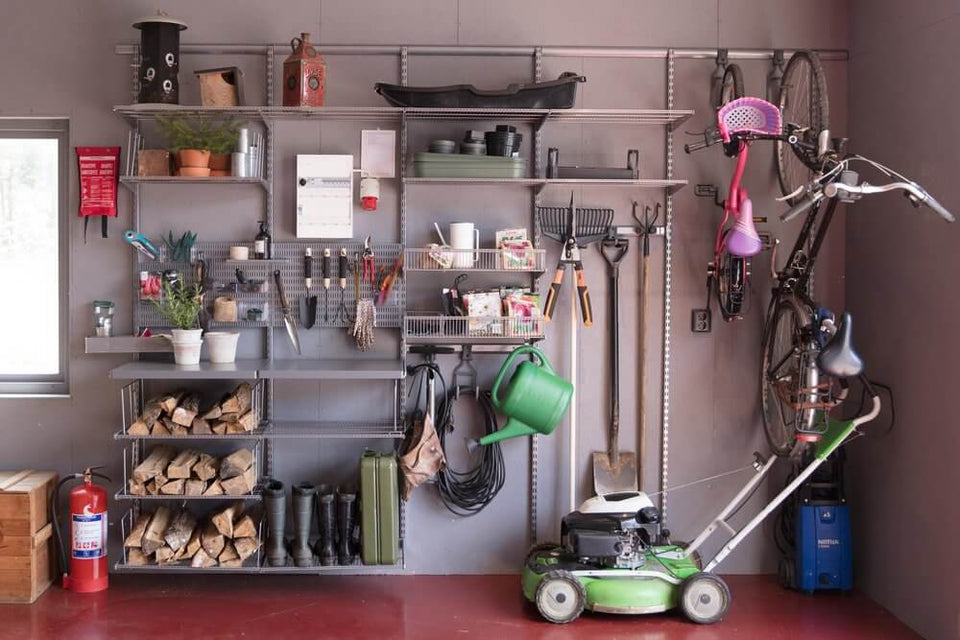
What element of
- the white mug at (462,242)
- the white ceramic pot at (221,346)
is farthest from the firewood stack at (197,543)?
the white mug at (462,242)

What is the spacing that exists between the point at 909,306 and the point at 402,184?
2268 mm

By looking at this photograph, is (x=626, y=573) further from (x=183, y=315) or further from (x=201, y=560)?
(x=183, y=315)

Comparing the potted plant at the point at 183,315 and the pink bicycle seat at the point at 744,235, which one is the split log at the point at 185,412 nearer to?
the potted plant at the point at 183,315

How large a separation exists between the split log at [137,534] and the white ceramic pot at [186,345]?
75 cm

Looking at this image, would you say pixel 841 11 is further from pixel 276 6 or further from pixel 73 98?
pixel 73 98

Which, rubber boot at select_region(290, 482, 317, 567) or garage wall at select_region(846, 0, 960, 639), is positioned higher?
garage wall at select_region(846, 0, 960, 639)

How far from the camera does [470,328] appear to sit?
4020 mm

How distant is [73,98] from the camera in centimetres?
423

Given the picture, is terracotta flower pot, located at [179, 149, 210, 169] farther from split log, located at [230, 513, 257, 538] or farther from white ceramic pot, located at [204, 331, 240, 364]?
split log, located at [230, 513, 257, 538]

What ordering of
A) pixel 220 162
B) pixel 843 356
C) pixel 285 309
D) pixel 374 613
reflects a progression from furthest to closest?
pixel 285 309 → pixel 220 162 → pixel 374 613 → pixel 843 356

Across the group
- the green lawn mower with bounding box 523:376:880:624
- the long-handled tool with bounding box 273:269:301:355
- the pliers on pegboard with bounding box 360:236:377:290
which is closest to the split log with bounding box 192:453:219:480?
the long-handled tool with bounding box 273:269:301:355

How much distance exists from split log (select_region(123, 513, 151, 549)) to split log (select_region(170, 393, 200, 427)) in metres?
0.51

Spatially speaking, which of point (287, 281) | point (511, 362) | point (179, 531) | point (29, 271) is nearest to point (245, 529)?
point (179, 531)

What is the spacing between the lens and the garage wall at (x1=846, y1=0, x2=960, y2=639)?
3498 millimetres
